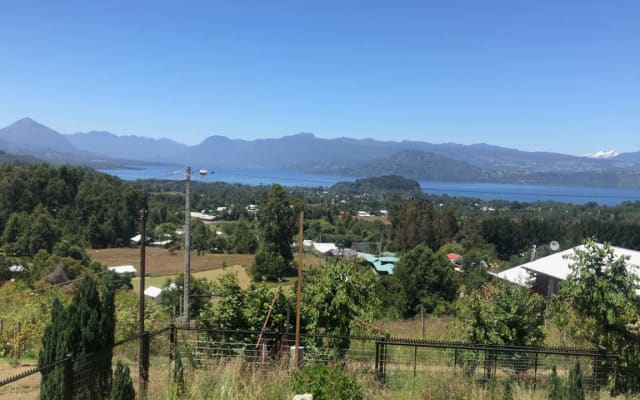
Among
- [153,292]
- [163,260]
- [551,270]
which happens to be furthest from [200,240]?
[551,270]

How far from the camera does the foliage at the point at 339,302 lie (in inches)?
249

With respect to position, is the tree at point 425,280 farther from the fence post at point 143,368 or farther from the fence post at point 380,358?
the fence post at point 143,368

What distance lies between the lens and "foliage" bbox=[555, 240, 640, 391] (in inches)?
213

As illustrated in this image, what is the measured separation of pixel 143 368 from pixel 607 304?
219 inches

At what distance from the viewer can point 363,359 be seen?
5.81 metres

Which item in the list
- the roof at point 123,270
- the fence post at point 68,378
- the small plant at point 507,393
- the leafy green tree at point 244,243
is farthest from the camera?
the leafy green tree at point 244,243

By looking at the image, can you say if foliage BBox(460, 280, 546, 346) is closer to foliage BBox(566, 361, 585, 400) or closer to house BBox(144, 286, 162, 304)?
foliage BBox(566, 361, 585, 400)

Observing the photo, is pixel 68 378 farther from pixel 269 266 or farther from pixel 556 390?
pixel 269 266

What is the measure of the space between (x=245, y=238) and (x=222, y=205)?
119 ft

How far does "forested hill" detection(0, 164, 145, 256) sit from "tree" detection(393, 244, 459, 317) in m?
35.0

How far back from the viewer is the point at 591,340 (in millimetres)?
5805

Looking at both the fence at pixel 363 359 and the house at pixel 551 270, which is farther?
Answer: the house at pixel 551 270

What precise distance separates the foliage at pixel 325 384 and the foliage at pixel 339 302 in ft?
7.64

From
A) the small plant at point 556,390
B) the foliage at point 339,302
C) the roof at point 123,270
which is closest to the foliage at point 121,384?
the foliage at point 339,302
